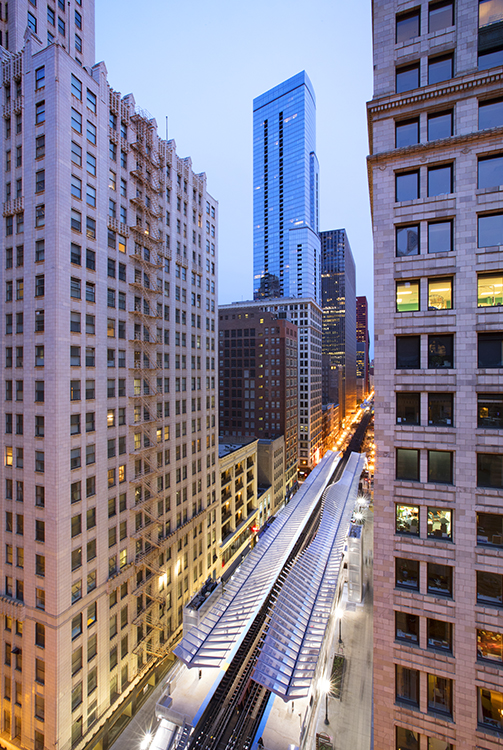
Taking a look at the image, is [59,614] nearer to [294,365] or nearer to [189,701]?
[189,701]

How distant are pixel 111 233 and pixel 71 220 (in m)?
4.76

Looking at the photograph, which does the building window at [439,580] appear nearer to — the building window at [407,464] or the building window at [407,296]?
the building window at [407,464]

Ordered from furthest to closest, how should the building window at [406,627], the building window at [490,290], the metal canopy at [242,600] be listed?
the metal canopy at [242,600], the building window at [406,627], the building window at [490,290]

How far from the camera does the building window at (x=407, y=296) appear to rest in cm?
1914

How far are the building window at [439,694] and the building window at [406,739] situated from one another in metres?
1.93

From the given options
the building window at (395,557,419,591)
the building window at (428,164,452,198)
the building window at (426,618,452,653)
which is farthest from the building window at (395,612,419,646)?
the building window at (428,164,452,198)

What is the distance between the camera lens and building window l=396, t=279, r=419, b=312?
1914cm

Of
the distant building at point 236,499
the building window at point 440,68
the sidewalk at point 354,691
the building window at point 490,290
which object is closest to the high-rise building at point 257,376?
the distant building at point 236,499

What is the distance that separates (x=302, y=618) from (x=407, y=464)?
22.4 metres

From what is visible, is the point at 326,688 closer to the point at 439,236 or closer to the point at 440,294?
the point at 440,294

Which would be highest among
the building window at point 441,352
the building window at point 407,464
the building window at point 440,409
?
the building window at point 441,352

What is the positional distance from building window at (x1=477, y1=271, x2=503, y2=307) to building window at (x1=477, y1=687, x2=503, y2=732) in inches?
752

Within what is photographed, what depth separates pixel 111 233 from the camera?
1294 inches

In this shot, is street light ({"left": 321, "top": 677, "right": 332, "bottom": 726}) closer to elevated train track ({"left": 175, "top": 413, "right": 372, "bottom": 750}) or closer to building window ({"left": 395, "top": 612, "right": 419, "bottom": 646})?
elevated train track ({"left": 175, "top": 413, "right": 372, "bottom": 750})
